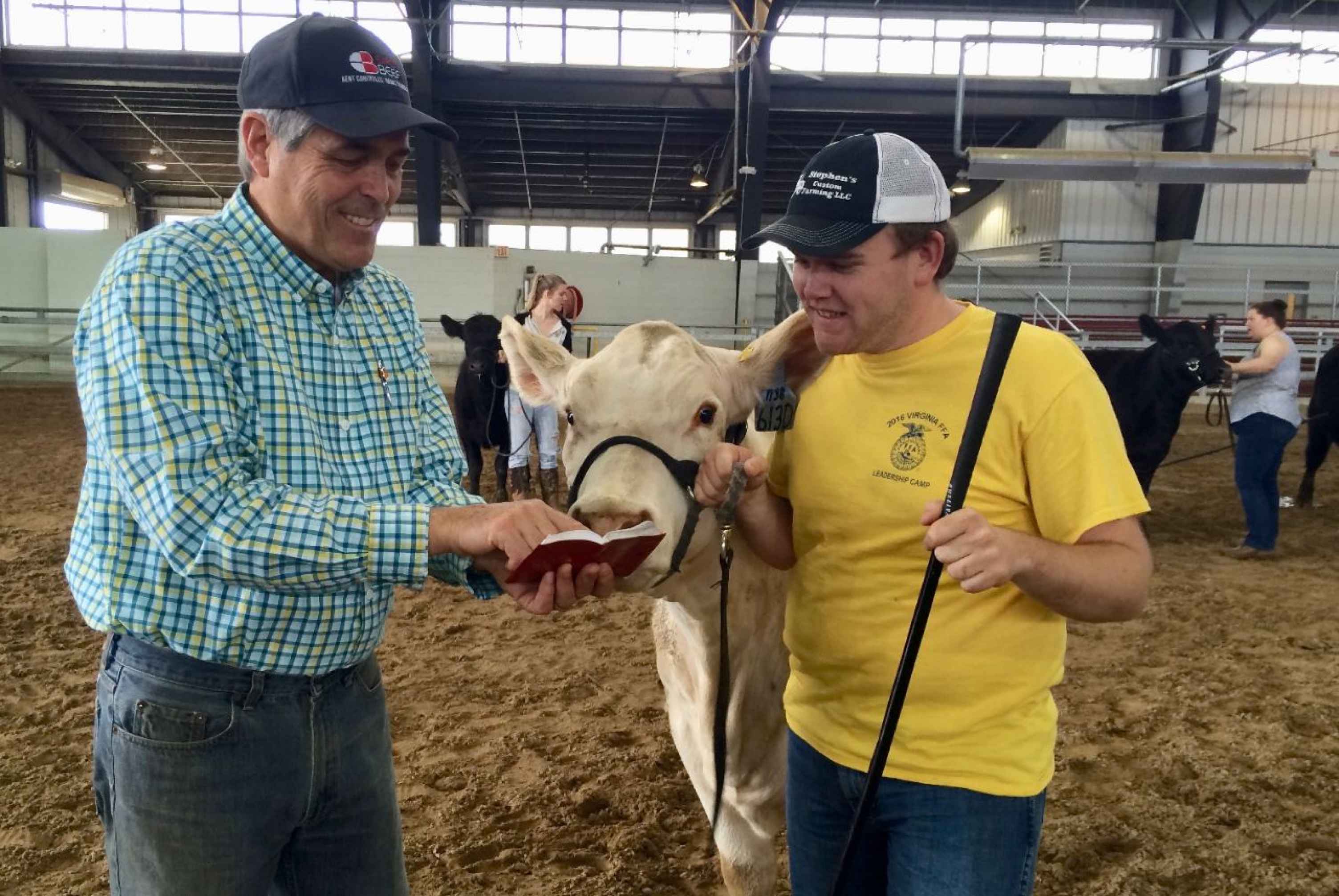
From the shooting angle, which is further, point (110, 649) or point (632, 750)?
point (632, 750)

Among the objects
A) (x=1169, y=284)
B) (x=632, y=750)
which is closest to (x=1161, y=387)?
(x=632, y=750)

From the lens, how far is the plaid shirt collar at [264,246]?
5.21 feet

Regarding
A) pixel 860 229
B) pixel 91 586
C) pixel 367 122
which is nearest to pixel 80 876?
pixel 91 586

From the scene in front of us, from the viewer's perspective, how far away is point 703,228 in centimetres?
3097

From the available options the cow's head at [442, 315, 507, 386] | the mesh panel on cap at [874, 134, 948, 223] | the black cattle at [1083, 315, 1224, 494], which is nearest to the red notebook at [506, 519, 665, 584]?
the mesh panel on cap at [874, 134, 948, 223]

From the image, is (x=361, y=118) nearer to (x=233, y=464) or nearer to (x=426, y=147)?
(x=233, y=464)

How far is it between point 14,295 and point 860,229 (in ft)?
74.1

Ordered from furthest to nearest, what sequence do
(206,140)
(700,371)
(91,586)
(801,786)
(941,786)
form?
(206,140), (700,371), (801,786), (941,786), (91,586)

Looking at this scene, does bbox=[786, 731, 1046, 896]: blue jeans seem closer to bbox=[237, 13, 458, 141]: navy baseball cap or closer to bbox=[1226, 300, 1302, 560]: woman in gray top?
bbox=[237, 13, 458, 141]: navy baseball cap

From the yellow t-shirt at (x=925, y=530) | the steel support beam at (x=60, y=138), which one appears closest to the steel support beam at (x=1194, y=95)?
the yellow t-shirt at (x=925, y=530)

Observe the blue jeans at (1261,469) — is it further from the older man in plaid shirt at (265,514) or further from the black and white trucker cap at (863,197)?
the older man in plaid shirt at (265,514)

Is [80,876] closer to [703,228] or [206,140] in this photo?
[206,140]

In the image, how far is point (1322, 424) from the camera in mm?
9195

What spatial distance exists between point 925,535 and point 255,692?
3.68ft
